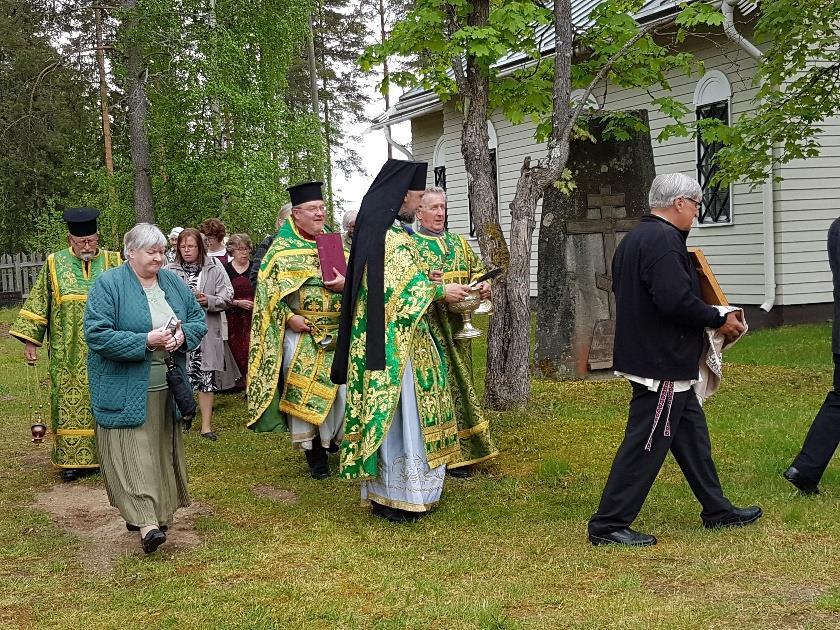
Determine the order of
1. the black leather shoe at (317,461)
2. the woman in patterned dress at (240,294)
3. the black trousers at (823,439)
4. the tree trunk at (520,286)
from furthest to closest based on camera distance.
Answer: the woman in patterned dress at (240,294) → the tree trunk at (520,286) → the black leather shoe at (317,461) → the black trousers at (823,439)

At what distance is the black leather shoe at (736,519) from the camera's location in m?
5.59

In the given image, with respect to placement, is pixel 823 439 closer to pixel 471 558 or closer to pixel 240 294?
pixel 471 558

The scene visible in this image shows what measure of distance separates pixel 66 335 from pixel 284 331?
174cm

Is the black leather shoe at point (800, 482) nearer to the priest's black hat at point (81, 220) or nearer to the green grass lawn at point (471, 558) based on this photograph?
the green grass lawn at point (471, 558)

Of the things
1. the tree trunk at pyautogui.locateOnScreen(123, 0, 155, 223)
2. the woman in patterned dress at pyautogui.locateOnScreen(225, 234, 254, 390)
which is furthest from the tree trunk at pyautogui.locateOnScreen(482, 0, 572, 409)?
the tree trunk at pyautogui.locateOnScreen(123, 0, 155, 223)

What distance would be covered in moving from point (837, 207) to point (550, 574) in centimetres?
1075

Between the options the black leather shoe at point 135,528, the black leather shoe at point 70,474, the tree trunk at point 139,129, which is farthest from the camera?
the tree trunk at point 139,129

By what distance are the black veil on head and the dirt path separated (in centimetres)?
163

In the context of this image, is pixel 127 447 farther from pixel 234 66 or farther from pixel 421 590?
pixel 234 66

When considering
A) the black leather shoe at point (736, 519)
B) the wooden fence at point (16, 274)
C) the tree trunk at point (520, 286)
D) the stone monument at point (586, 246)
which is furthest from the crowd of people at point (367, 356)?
the wooden fence at point (16, 274)

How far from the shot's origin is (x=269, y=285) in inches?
298

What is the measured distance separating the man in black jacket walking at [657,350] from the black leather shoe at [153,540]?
8.01 feet

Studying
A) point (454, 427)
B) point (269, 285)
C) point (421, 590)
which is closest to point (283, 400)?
point (269, 285)

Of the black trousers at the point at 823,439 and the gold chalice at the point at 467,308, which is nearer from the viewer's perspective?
the black trousers at the point at 823,439
